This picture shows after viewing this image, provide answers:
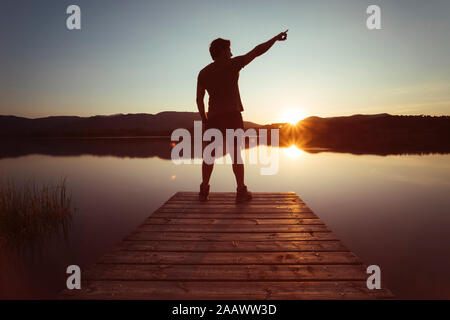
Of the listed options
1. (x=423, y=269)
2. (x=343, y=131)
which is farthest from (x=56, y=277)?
(x=343, y=131)

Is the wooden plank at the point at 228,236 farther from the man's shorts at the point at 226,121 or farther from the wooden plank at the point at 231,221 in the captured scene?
the man's shorts at the point at 226,121

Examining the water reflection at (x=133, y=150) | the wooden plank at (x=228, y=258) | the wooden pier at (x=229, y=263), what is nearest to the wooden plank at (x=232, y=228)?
the wooden pier at (x=229, y=263)

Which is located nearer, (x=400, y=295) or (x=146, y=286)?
(x=146, y=286)

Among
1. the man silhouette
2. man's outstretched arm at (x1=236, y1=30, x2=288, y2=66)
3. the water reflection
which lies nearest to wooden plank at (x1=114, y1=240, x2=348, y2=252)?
the man silhouette

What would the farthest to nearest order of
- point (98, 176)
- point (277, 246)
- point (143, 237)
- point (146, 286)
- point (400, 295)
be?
point (98, 176), point (400, 295), point (143, 237), point (277, 246), point (146, 286)

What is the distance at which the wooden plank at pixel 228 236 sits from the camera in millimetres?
3139

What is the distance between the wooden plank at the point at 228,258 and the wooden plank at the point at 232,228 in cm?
67

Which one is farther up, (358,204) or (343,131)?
(343,131)

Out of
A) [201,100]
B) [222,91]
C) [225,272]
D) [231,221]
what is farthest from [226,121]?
[225,272]

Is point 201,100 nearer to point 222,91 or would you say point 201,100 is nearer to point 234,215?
point 222,91

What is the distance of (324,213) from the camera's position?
7781 mm

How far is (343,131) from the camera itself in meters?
63.2
